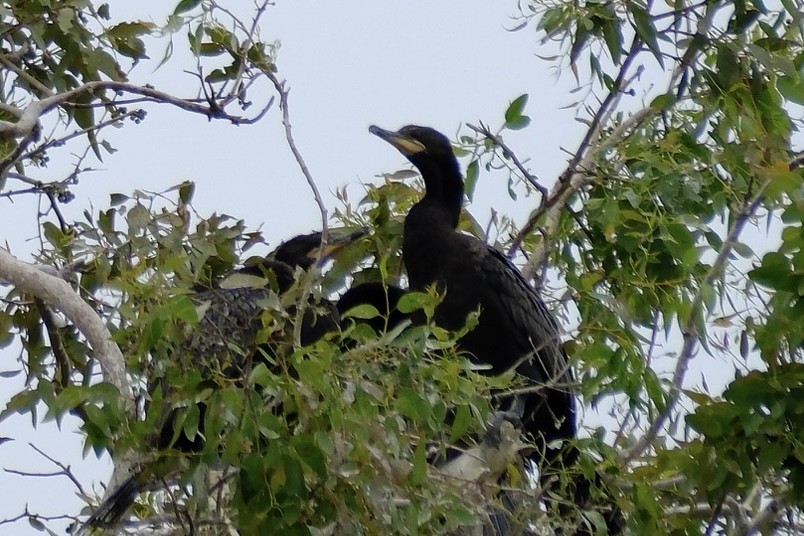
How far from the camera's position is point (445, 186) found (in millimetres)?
4820

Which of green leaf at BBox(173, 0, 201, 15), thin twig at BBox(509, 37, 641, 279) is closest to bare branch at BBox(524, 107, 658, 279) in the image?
thin twig at BBox(509, 37, 641, 279)

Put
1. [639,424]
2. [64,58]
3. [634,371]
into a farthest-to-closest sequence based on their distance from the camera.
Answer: [64,58] → [639,424] → [634,371]

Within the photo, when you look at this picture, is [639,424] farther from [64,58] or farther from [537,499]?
[64,58]

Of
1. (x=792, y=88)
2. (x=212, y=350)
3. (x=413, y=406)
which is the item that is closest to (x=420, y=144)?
(x=792, y=88)

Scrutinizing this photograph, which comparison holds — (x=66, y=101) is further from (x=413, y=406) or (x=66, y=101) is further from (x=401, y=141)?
(x=413, y=406)

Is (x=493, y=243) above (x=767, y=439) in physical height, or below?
above

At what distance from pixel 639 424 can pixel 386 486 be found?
40.7 inches

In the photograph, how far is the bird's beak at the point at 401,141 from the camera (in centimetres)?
490

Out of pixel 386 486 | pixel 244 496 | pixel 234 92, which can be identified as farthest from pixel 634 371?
pixel 234 92

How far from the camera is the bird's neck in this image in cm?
475

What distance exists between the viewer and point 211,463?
2518 millimetres

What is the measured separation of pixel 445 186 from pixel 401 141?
0.89ft

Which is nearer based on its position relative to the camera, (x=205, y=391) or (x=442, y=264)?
(x=205, y=391)

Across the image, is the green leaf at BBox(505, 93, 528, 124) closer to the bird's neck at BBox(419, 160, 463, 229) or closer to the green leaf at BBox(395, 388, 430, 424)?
the bird's neck at BBox(419, 160, 463, 229)
